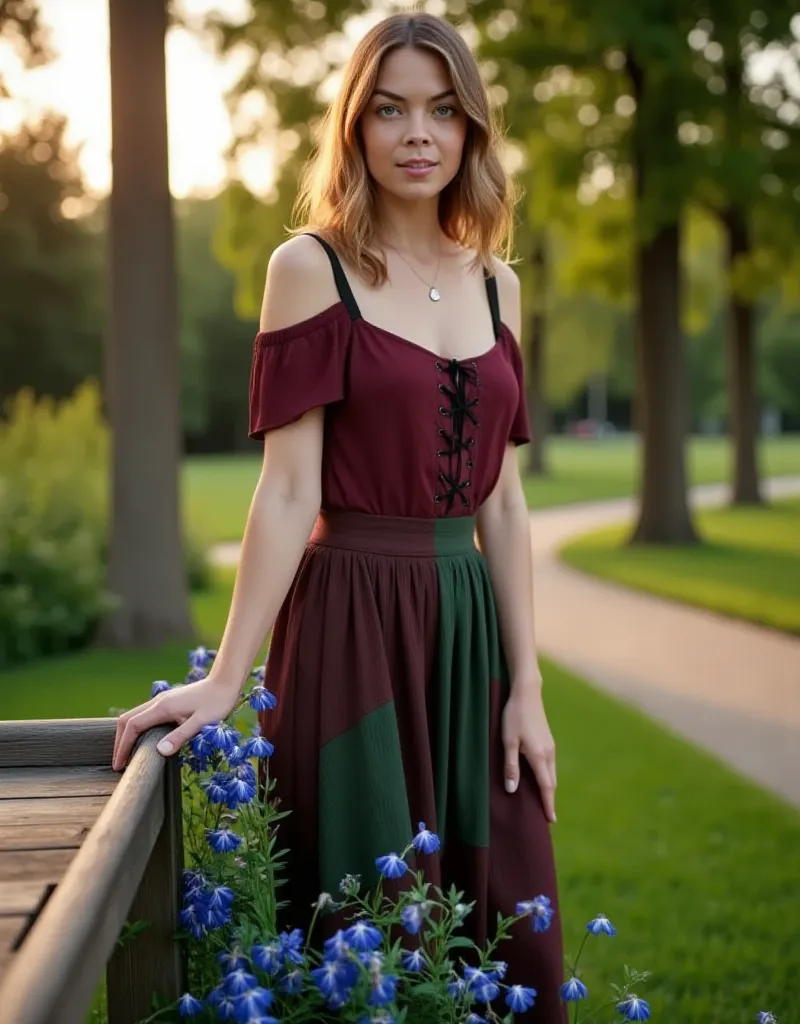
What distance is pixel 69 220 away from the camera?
4091cm

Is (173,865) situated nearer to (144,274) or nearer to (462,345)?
(462,345)

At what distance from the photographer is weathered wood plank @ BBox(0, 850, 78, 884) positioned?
157cm

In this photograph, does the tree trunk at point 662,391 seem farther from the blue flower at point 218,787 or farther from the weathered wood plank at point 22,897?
the weathered wood plank at point 22,897

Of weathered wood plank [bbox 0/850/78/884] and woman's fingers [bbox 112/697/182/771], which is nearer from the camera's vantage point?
weathered wood plank [bbox 0/850/78/884]

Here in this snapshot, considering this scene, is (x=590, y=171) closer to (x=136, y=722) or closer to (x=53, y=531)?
(x=53, y=531)

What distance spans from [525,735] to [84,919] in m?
1.24

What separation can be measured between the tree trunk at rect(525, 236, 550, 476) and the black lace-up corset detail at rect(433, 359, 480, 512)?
19.9 meters

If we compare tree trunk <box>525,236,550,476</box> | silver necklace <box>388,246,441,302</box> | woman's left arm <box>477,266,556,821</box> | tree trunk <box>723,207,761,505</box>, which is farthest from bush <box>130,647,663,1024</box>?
tree trunk <box>525,236,550,476</box>

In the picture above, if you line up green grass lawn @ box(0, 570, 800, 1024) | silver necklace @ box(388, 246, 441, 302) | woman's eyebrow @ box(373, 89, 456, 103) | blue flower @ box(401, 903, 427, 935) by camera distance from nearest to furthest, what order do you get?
blue flower @ box(401, 903, 427, 935) < woman's eyebrow @ box(373, 89, 456, 103) < silver necklace @ box(388, 246, 441, 302) < green grass lawn @ box(0, 570, 800, 1024)

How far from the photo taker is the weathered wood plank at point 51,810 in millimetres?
1831

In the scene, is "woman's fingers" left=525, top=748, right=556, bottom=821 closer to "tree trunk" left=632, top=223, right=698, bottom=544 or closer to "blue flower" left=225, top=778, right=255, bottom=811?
"blue flower" left=225, top=778, right=255, bottom=811

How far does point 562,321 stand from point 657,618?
2743 centimetres

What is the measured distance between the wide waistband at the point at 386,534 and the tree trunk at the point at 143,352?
6339 millimetres

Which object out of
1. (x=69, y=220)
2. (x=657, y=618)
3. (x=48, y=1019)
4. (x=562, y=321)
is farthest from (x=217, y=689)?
(x=69, y=220)
